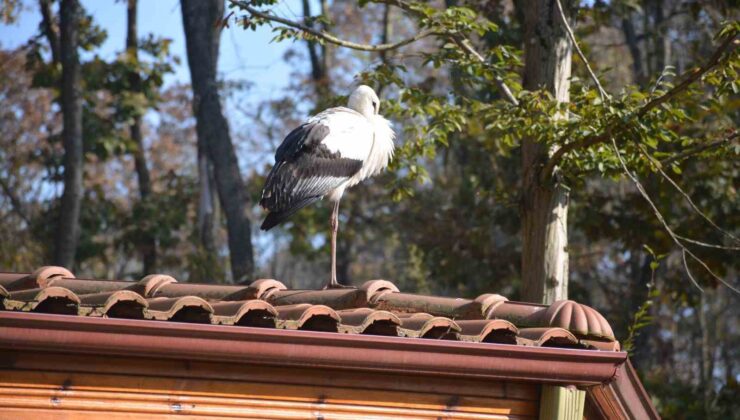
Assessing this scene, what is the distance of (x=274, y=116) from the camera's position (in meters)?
26.4

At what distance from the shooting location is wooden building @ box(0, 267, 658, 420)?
3.97 meters

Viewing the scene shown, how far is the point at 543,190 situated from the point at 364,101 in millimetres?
1858

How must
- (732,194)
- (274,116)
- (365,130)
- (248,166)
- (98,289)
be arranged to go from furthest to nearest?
(248,166)
(274,116)
(732,194)
(365,130)
(98,289)

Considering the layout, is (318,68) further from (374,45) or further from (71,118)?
(374,45)

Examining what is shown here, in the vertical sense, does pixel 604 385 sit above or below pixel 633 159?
below

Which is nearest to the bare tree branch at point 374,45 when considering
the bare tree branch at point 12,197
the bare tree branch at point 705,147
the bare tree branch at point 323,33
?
the bare tree branch at point 323,33

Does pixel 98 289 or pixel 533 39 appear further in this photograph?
pixel 533 39

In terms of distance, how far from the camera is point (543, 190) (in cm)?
924

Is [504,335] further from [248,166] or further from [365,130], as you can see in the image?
[248,166]

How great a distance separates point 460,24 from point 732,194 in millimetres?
6027

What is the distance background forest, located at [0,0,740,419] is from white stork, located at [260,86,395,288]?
45.3 inches

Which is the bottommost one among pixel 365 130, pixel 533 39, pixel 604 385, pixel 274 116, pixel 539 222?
pixel 604 385

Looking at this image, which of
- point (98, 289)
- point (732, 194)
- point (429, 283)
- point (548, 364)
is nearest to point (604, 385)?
point (548, 364)

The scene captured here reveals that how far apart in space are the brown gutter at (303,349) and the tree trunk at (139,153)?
51.5 feet
